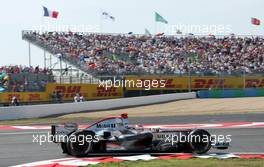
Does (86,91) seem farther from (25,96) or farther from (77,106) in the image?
(25,96)

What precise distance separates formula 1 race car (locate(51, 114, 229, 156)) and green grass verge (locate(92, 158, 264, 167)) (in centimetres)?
128

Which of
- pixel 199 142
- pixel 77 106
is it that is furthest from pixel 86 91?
pixel 199 142

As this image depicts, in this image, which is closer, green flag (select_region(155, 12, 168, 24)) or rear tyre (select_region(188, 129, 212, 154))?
rear tyre (select_region(188, 129, 212, 154))

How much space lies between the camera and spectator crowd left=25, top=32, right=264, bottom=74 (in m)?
40.7

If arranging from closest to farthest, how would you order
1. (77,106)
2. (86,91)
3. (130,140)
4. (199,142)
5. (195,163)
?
(195,163)
(130,140)
(199,142)
(77,106)
(86,91)

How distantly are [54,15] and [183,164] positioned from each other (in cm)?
4159

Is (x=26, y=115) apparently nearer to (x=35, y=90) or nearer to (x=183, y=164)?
(x=35, y=90)

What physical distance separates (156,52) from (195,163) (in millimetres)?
36059

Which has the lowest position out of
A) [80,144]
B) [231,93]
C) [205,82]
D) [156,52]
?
[80,144]

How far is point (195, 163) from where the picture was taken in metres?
9.45

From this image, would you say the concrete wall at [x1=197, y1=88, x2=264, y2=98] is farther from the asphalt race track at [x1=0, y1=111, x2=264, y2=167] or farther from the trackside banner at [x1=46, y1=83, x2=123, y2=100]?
the asphalt race track at [x1=0, y1=111, x2=264, y2=167]

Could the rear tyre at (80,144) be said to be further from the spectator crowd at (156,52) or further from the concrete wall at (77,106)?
the spectator crowd at (156,52)

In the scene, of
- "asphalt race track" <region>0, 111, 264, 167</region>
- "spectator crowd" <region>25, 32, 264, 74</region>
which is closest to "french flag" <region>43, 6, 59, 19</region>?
"spectator crowd" <region>25, 32, 264, 74</region>

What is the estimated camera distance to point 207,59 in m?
44.9
